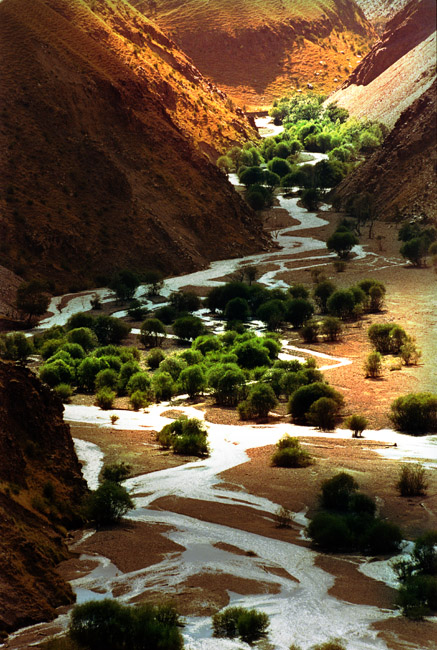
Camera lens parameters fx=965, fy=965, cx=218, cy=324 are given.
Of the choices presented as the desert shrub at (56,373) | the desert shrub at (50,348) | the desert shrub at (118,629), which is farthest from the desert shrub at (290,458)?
the desert shrub at (50,348)

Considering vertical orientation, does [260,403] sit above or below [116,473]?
above

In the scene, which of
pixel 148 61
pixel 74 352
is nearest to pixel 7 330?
pixel 74 352

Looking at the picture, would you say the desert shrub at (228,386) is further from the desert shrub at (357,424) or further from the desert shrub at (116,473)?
the desert shrub at (116,473)

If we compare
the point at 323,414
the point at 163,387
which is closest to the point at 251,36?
the point at 163,387

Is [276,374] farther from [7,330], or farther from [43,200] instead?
[43,200]

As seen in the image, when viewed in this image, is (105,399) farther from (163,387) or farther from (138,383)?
(163,387)

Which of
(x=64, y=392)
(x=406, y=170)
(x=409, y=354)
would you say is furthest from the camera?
(x=406, y=170)
